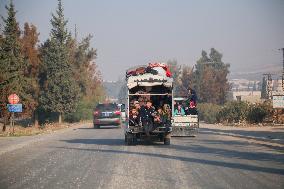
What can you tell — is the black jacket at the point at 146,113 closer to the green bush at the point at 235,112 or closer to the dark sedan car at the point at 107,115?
the dark sedan car at the point at 107,115

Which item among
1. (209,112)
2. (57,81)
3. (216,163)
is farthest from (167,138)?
(209,112)

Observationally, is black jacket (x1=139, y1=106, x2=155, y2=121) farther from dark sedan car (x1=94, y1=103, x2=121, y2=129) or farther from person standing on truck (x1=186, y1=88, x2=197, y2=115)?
dark sedan car (x1=94, y1=103, x2=121, y2=129)

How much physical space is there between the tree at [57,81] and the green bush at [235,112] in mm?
15879

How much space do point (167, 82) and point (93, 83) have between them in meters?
60.1

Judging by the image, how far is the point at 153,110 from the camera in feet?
75.6

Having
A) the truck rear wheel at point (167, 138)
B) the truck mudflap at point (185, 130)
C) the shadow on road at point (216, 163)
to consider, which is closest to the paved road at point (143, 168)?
the shadow on road at point (216, 163)

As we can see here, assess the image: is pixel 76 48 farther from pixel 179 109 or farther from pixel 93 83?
pixel 179 109

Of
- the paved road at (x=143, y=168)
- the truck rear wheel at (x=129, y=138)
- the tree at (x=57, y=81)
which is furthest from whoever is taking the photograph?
the tree at (x=57, y=81)

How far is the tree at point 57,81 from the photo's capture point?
5609 centimetres

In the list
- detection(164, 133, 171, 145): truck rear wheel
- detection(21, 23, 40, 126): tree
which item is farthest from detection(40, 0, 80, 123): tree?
detection(164, 133, 171, 145): truck rear wheel

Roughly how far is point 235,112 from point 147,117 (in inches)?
1123

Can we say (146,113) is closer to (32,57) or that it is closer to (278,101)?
(278,101)

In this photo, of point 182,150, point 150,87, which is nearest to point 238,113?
point 150,87

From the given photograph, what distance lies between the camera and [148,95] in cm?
2412
